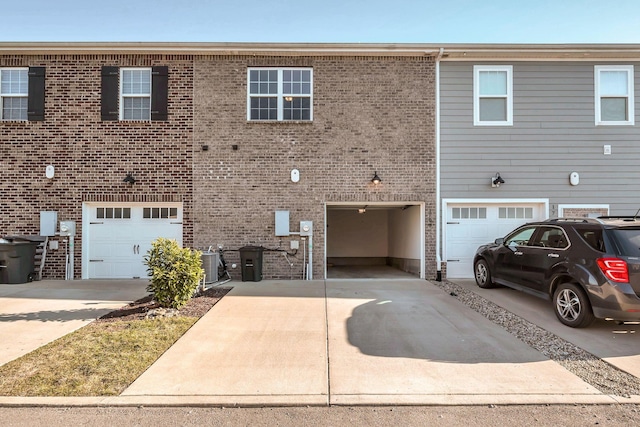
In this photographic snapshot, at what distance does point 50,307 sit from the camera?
22.4ft

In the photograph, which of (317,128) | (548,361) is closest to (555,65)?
(317,128)

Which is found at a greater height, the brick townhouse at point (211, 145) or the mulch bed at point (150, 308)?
the brick townhouse at point (211, 145)

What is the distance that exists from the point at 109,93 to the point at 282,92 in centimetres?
453

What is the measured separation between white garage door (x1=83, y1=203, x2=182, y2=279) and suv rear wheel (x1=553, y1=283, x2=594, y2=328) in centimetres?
850

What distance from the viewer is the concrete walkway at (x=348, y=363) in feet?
11.9

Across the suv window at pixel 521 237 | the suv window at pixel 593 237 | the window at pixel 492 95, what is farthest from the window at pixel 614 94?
the suv window at pixel 593 237

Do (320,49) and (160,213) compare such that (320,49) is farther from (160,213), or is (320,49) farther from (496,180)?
(160,213)

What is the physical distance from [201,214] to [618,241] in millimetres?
8630

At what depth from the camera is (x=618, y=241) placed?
212 inches

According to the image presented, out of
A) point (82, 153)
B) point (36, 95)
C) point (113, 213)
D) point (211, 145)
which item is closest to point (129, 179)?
point (113, 213)

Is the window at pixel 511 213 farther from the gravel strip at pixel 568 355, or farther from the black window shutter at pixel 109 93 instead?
the black window shutter at pixel 109 93

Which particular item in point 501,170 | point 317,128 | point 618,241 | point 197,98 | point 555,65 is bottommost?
point 618,241

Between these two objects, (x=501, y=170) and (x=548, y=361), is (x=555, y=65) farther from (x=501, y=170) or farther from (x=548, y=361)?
(x=548, y=361)

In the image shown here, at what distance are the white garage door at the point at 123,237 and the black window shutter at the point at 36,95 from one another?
107 inches
